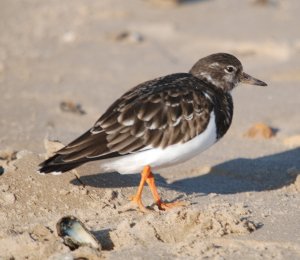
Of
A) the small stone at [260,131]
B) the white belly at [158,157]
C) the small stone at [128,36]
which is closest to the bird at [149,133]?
the white belly at [158,157]

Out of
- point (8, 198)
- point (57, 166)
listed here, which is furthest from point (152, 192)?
point (8, 198)

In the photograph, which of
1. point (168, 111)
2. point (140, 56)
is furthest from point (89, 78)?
point (168, 111)

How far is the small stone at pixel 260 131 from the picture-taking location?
7204mm

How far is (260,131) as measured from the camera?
7223mm

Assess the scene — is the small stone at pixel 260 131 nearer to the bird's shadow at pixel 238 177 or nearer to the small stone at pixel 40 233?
the bird's shadow at pixel 238 177

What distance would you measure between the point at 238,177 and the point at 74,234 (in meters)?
2.24

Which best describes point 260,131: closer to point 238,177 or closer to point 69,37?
point 238,177

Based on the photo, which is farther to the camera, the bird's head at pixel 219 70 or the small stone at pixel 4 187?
the bird's head at pixel 219 70

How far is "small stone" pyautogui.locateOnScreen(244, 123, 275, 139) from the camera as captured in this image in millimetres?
7204

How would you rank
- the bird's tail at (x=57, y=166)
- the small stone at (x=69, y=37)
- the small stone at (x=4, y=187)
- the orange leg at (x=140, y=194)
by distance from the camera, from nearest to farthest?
the bird's tail at (x=57, y=166) < the orange leg at (x=140, y=194) < the small stone at (x=4, y=187) < the small stone at (x=69, y=37)

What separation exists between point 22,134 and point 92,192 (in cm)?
220

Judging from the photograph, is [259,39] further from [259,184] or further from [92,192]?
[92,192]

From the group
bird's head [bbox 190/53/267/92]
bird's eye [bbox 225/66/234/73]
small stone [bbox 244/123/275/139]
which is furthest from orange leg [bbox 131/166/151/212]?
small stone [bbox 244/123/275/139]

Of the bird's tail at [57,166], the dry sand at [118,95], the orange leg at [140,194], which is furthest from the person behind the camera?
the orange leg at [140,194]
